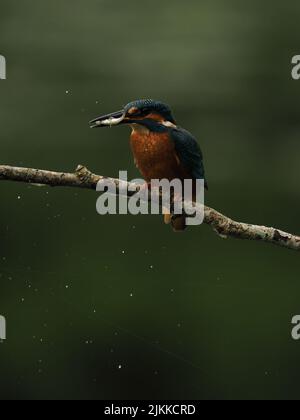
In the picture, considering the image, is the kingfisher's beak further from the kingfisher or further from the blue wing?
the blue wing

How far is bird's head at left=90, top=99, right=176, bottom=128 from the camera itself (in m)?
3.17

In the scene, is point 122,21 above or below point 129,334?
above

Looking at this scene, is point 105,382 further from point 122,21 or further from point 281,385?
point 122,21

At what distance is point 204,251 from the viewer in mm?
9922

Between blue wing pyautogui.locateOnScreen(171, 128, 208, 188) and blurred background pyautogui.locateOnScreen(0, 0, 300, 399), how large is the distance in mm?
5128

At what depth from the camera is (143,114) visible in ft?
10.7

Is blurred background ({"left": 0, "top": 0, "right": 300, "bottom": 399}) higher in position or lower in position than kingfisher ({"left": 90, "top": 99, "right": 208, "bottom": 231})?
higher

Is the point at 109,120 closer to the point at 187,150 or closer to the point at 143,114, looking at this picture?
the point at 143,114

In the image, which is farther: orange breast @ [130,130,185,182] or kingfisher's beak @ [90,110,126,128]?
orange breast @ [130,130,185,182]

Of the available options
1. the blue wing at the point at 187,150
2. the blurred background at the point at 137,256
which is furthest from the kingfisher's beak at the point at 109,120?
the blurred background at the point at 137,256

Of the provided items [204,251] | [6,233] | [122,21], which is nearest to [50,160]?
[6,233]

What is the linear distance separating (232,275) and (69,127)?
78.4 inches

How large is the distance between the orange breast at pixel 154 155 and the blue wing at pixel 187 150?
0.02 metres

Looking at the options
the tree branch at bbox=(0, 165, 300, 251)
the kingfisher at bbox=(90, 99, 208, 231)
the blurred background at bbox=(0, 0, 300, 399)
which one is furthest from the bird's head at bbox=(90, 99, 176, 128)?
the blurred background at bbox=(0, 0, 300, 399)
